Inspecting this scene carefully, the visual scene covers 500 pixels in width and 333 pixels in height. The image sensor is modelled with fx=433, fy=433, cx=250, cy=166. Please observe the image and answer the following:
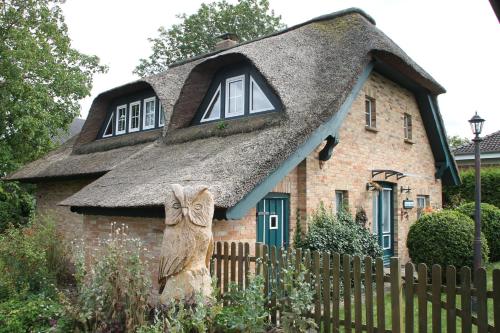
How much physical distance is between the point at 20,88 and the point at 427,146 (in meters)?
14.2

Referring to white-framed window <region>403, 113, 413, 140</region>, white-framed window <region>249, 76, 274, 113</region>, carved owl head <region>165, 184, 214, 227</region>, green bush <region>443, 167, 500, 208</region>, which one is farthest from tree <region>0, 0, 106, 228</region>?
green bush <region>443, 167, 500, 208</region>

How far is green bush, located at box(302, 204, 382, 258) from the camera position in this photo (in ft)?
30.1

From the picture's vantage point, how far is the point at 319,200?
9.95 m

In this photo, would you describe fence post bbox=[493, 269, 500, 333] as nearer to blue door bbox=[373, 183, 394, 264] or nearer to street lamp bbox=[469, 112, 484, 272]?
street lamp bbox=[469, 112, 484, 272]

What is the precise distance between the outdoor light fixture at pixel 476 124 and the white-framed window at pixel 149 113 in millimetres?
8805

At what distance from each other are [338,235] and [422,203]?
618 centimetres

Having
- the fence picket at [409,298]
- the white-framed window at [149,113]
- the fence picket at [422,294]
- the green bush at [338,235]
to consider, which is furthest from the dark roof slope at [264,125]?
the fence picket at [422,294]

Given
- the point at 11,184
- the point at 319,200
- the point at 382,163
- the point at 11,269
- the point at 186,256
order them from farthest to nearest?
the point at 11,184 < the point at 382,163 < the point at 319,200 < the point at 11,269 < the point at 186,256

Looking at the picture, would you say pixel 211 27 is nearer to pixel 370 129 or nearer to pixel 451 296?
pixel 370 129

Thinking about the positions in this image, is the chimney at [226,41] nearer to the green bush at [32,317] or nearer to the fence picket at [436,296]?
the green bush at [32,317]

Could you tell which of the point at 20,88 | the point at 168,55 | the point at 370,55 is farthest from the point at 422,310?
the point at 168,55

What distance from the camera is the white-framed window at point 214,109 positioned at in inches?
450

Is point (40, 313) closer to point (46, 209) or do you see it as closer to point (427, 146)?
point (46, 209)

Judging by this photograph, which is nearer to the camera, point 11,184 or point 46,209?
point 46,209
